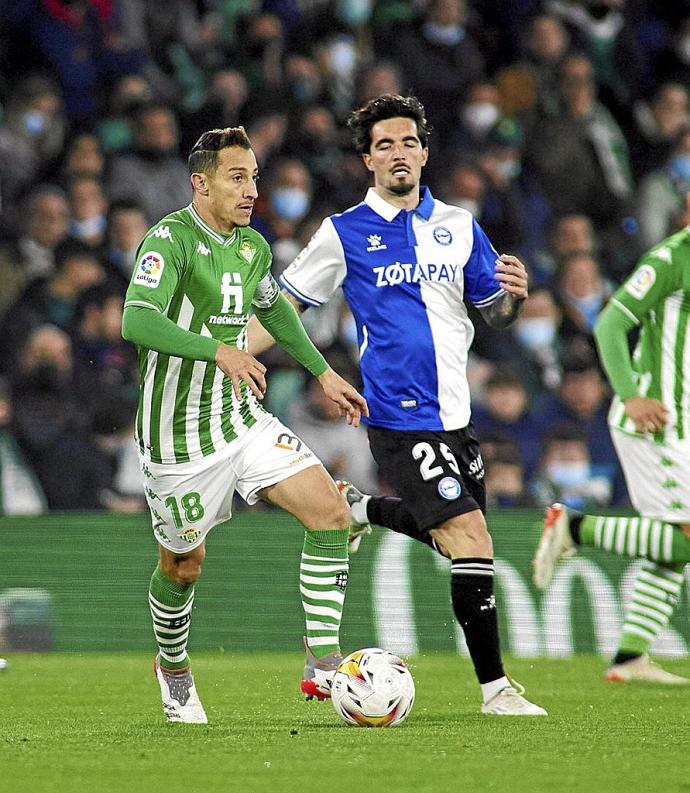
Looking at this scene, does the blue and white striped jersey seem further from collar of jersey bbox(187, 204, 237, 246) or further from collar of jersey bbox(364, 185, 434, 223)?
collar of jersey bbox(187, 204, 237, 246)

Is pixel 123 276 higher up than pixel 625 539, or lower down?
higher up

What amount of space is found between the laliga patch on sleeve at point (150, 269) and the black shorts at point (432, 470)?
1.43 metres

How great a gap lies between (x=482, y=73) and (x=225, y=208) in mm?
8978

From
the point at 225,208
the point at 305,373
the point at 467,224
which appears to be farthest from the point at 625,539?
the point at 305,373

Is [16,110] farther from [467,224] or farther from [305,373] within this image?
[467,224]

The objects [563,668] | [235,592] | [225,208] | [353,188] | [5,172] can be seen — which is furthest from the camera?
[353,188]

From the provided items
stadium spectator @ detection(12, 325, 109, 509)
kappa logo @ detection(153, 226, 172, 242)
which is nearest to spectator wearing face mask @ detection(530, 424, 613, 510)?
stadium spectator @ detection(12, 325, 109, 509)

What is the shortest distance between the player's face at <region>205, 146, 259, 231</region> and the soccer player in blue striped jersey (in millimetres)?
843

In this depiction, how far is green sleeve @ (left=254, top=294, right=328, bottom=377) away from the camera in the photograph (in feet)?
20.8

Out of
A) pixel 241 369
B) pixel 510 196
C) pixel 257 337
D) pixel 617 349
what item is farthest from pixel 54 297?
pixel 241 369

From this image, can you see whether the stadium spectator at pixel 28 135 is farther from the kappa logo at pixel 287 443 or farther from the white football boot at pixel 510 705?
the white football boot at pixel 510 705

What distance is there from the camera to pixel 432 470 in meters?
Result: 6.45

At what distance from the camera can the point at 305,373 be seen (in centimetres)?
1184

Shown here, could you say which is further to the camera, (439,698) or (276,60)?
(276,60)
